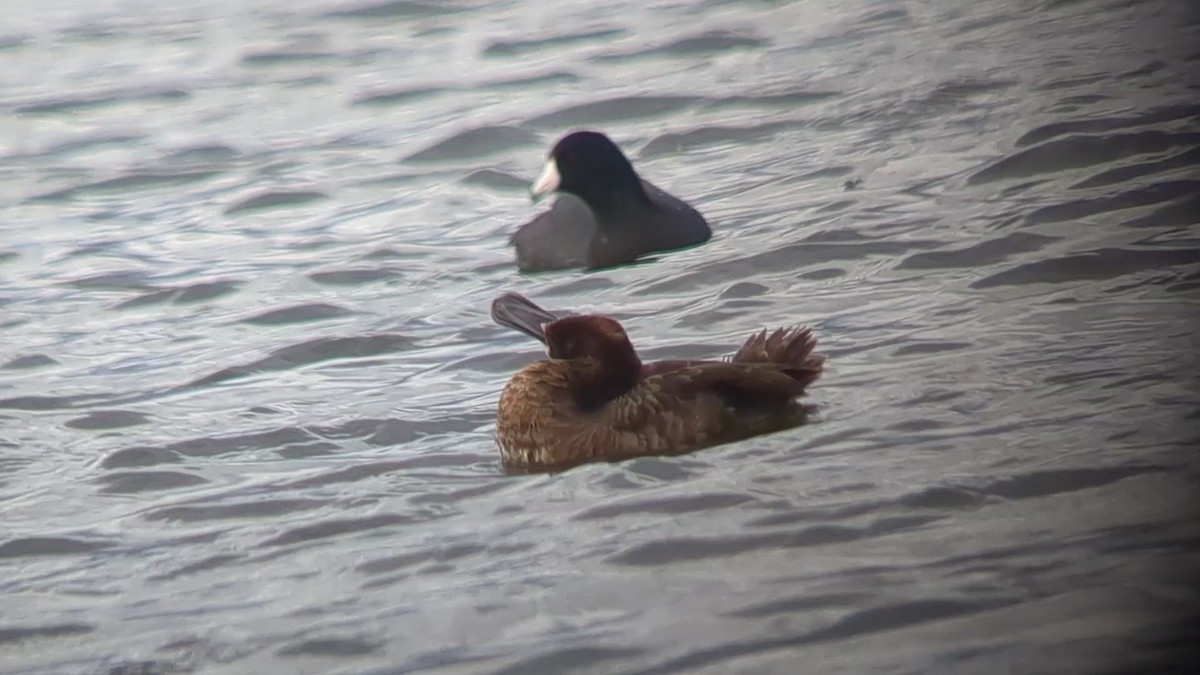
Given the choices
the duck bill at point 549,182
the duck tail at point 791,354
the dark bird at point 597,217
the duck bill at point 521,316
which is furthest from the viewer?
the duck bill at point 549,182

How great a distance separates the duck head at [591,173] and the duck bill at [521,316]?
121 inches

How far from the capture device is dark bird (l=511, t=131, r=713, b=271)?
1027 centimetres

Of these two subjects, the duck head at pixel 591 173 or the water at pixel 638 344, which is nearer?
the water at pixel 638 344

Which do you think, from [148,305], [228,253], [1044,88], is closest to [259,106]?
[228,253]

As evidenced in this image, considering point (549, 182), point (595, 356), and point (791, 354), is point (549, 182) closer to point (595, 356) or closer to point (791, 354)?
point (595, 356)

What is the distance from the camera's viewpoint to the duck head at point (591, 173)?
10.6m

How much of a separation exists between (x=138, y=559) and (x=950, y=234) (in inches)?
173

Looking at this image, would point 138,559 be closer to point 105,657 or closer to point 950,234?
point 105,657

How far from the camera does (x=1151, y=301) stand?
753 cm

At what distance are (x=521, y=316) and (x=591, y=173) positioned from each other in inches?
136

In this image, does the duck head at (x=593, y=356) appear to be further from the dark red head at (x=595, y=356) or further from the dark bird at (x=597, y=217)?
the dark bird at (x=597, y=217)

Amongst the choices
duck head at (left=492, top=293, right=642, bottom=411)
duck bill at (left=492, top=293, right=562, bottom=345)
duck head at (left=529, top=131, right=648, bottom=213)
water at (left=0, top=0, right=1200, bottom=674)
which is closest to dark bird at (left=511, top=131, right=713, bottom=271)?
duck head at (left=529, top=131, right=648, bottom=213)

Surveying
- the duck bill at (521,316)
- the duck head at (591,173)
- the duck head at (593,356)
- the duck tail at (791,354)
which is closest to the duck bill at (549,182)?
the duck head at (591,173)

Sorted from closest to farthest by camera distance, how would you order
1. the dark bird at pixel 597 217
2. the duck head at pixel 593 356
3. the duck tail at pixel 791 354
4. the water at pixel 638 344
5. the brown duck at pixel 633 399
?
the water at pixel 638 344 < the brown duck at pixel 633 399 < the duck tail at pixel 791 354 < the duck head at pixel 593 356 < the dark bird at pixel 597 217
